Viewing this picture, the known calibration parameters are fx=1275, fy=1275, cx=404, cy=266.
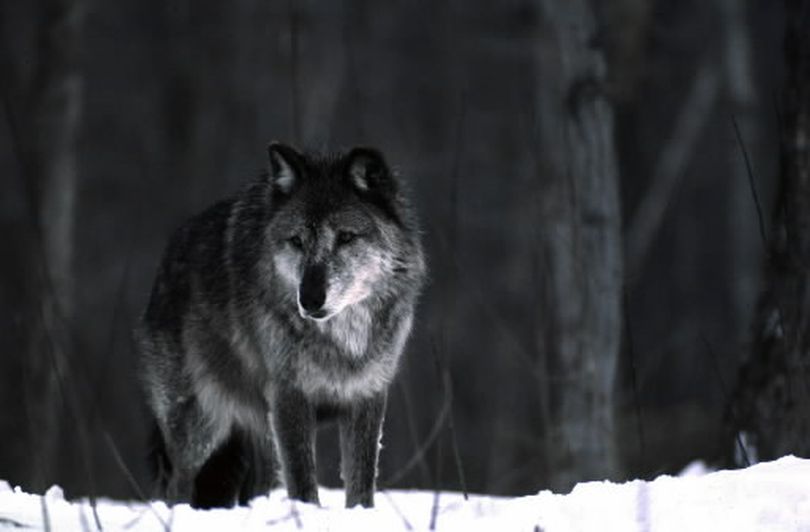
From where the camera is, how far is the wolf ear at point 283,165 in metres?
6.02

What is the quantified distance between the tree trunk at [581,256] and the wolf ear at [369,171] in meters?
2.35

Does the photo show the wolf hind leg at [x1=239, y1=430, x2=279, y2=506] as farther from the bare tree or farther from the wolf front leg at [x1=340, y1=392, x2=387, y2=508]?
the bare tree

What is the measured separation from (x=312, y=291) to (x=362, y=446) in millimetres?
926

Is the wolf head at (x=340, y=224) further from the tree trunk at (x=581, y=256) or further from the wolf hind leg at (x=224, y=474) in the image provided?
the tree trunk at (x=581, y=256)

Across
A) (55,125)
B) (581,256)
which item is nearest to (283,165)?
(581,256)

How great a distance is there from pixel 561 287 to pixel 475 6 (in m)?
16.3

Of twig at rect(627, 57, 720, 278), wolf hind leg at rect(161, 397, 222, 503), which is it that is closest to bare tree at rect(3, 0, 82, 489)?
wolf hind leg at rect(161, 397, 222, 503)

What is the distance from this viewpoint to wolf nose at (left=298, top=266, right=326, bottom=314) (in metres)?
5.59

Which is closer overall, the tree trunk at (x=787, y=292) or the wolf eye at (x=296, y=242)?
the wolf eye at (x=296, y=242)

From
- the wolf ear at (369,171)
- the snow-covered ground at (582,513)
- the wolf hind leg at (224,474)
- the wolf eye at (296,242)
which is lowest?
the wolf hind leg at (224,474)

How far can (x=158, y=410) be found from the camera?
6727 millimetres

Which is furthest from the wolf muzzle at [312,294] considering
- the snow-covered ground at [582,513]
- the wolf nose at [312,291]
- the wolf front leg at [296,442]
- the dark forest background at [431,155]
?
the dark forest background at [431,155]

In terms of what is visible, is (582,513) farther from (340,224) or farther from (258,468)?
(258,468)

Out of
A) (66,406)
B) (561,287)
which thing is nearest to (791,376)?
(561,287)
